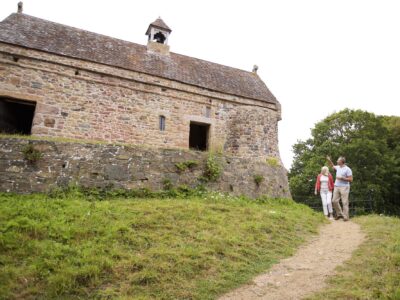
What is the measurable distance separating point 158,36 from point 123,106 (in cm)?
592

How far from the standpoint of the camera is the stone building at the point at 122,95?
12.6m

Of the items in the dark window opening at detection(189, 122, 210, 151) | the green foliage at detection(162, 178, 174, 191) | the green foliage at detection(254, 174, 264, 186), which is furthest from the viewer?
the dark window opening at detection(189, 122, 210, 151)

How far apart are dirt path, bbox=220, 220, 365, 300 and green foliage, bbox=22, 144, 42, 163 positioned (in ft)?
25.0

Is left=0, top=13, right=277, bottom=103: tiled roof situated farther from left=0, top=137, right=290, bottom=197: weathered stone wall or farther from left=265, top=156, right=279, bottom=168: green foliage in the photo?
left=0, top=137, right=290, bottom=197: weathered stone wall

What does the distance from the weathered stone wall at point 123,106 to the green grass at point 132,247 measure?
5.02 metres

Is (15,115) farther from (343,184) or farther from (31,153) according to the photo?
(343,184)

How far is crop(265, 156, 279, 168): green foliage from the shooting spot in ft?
46.9

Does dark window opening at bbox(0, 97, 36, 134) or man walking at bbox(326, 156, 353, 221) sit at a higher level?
dark window opening at bbox(0, 97, 36, 134)

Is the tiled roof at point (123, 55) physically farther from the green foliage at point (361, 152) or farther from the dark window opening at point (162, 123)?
the green foliage at point (361, 152)

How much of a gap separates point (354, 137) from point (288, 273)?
22.3 meters

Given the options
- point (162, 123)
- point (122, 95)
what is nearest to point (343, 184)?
point (162, 123)

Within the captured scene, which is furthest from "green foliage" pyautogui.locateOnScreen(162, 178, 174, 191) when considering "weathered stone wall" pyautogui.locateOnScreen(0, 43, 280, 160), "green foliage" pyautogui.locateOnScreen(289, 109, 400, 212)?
"green foliage" pyautogui.locateOnScreen(289, 109, 400, 212)

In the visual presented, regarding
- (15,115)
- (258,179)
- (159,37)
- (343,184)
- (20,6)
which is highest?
(159,37)

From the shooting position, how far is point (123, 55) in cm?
1526
